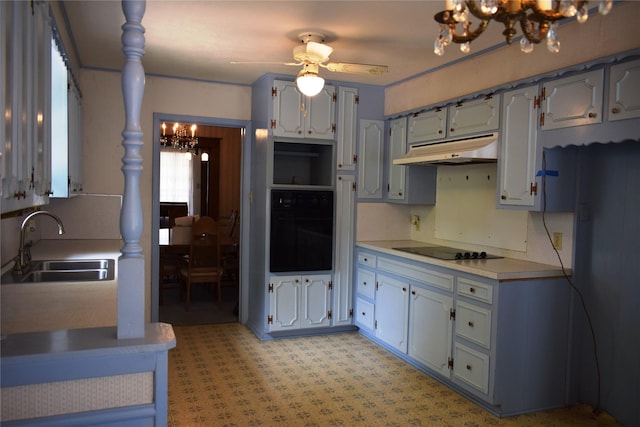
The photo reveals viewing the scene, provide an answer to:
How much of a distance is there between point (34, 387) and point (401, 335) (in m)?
3.08

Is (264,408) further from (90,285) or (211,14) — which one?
(211,14)

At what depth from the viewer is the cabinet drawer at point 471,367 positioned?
3135mm

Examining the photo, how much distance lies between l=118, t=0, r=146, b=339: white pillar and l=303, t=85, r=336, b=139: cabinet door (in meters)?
3.03

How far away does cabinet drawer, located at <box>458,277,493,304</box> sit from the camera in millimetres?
3100

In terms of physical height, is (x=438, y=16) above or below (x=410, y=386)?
above

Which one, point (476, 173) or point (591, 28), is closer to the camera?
point (591, 28)

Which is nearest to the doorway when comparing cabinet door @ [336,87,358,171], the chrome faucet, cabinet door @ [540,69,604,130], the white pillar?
cabinet door @ [336,87,358,171]

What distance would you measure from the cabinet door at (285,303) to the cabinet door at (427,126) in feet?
5.47

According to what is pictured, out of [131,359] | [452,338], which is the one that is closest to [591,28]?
[452,338]

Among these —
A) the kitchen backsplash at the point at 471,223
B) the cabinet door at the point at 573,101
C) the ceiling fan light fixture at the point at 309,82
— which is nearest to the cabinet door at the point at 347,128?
the kitchen backsplash at the point at 471,223

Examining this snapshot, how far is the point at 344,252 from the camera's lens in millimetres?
4762

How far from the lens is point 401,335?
4.06 m

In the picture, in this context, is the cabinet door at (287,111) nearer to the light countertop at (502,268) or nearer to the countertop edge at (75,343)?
the light countertop at (502,268)

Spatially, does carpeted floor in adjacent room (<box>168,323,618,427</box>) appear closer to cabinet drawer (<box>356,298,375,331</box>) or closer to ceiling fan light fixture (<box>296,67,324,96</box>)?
cabinet drawer (<box>356,298,375,331</box>)
